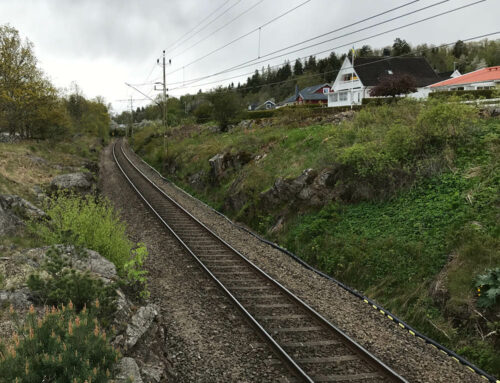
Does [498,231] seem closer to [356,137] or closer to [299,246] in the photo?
[299,246]

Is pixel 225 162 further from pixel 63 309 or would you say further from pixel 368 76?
pixel 368 76

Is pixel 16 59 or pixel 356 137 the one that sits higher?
pixel 16 59

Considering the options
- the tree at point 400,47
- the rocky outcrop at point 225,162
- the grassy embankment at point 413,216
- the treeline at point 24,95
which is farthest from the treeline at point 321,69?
the grassy embankment at point 413,216

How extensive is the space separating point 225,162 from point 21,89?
19573 millimetres

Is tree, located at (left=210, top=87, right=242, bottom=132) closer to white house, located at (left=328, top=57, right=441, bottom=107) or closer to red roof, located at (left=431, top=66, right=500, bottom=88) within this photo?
white house, located at (left=328, top=57, right=441, bottom=107)

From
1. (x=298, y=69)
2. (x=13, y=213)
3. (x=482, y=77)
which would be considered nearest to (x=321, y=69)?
(x=298, y=69)

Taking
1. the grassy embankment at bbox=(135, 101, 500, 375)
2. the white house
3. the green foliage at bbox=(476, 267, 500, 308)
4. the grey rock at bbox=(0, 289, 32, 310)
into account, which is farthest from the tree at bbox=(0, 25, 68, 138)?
the white house

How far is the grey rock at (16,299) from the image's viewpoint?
6.09 meters

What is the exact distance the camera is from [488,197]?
9.07m

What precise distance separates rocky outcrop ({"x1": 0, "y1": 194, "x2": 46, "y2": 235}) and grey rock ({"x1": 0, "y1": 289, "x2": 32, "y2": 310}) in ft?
13.2

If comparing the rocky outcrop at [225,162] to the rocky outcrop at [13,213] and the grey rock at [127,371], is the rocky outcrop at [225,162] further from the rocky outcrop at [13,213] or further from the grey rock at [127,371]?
the grey rock at [127,371]

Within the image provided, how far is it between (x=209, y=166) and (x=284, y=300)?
16.4 metres

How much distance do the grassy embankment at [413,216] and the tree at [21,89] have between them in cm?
2292

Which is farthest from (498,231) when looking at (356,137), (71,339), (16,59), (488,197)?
(16,59)
